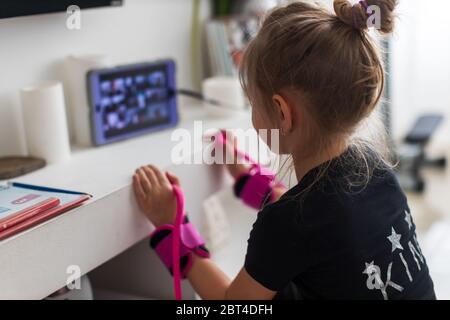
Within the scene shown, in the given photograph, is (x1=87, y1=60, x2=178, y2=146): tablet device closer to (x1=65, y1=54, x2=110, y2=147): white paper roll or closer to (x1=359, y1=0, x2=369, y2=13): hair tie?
(x1=65, y1=54, x2=110, y2=147): white paper roll

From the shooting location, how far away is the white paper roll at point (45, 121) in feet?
3.34

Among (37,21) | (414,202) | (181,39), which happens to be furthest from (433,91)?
(37,21)

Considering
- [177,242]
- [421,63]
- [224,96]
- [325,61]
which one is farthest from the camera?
[421,63]

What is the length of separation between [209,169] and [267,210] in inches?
13.2

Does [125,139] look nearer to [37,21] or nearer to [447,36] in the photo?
[37,21]

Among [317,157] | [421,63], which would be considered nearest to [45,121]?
[317,157]

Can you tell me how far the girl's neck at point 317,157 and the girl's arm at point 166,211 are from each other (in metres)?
0.21

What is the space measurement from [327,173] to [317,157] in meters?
0.04

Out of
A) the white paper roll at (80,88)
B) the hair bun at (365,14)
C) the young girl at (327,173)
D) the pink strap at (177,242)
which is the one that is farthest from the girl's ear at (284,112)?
the white paper roll at (80,88)

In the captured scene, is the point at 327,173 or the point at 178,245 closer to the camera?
the point at 327,173

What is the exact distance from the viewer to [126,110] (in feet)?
3.91

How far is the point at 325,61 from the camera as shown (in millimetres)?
772

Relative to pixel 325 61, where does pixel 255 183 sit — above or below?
below

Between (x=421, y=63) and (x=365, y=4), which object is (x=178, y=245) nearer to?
(x=365, y=4)
